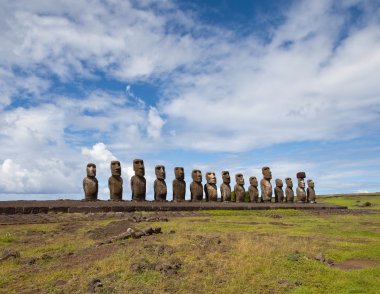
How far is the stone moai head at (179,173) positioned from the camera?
1185 inches

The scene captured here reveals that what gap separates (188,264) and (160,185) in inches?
736

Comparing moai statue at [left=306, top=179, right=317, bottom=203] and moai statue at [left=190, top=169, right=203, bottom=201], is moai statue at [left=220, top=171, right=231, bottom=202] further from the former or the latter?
moai statue at [left=306, top=179, right=317, bottom=203]

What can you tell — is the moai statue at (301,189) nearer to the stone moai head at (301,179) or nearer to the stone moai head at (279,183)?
the stone moai head at (301,179)

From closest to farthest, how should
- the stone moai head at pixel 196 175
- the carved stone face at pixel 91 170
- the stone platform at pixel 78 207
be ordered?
the stone platform at pixel 78 207 < the carved stone face at pixel 91 170 < the stone moai head at pixel 196 175

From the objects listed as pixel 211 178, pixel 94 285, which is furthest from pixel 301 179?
pixel 94 285

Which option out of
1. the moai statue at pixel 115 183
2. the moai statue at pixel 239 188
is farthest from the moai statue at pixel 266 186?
the moai statue at pixel 115 183

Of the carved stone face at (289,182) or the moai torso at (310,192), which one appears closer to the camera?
the carved stone face at (289,182)

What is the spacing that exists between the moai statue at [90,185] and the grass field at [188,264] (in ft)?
35.0

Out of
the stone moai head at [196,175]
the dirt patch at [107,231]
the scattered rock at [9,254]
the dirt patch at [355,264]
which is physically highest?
the stone moai head at [196,175]

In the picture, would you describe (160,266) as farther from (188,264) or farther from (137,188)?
(137,188)

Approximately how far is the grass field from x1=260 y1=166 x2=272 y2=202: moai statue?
73.3 feet

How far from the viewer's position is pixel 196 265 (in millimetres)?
9844

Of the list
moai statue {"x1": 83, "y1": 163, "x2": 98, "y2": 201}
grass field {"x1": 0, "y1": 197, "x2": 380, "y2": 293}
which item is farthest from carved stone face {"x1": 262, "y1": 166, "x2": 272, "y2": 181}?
grass field {"x1": 0, "y1": 197, "x2": 380, "y2": 293}

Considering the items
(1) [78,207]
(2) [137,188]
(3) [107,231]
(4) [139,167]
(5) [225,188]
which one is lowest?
(3) [107,231]
